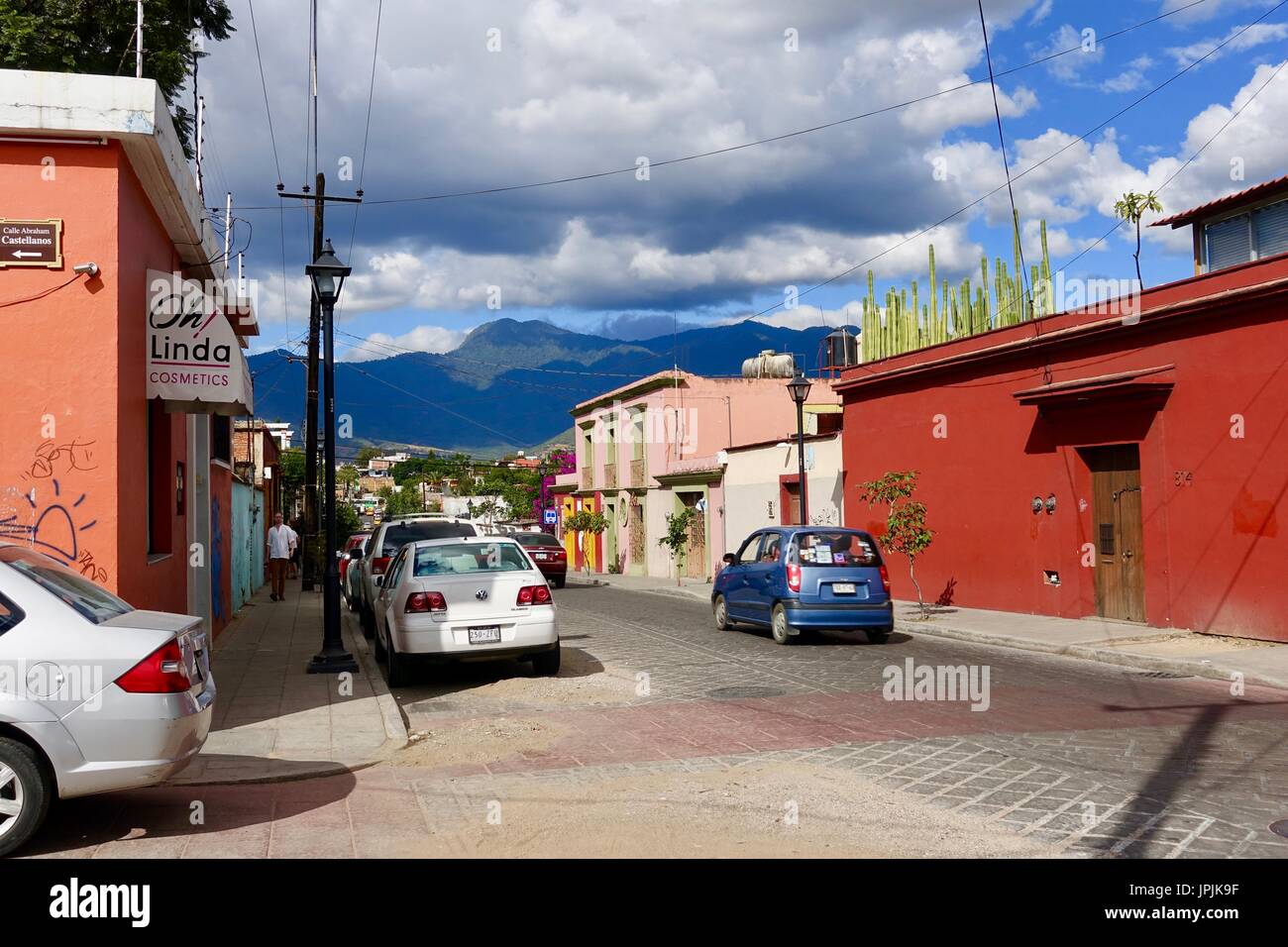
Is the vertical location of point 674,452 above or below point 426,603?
above

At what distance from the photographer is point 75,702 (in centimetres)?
538

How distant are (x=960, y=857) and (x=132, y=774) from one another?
4108 mm

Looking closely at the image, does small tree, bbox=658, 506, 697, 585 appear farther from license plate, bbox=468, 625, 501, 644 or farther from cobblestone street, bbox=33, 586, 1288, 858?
cobblestone street, bbox=33, 586, 1288, 858

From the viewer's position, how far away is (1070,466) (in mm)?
17859

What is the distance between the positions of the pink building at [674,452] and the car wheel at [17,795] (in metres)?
29.3

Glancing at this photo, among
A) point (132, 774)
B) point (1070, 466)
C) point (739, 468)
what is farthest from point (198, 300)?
point (739, 468)

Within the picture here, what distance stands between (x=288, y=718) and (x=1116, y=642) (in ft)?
34.6

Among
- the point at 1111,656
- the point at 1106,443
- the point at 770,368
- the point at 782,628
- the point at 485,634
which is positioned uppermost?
the point at 770,368

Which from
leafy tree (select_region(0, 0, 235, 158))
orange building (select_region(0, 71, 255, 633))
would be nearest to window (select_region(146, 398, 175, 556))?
orange building (select_region(0, 71, 255, 633))

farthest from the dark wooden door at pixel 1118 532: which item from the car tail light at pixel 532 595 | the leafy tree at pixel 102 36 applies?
the leafy tree at pixel 102 36

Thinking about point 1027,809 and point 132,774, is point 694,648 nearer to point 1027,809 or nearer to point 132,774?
point 1027,809

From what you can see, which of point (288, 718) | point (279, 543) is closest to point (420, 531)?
point (279, 543)

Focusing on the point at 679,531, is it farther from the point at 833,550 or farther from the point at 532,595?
the point at 532,595

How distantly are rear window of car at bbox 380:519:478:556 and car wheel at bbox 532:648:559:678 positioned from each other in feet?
19.7
